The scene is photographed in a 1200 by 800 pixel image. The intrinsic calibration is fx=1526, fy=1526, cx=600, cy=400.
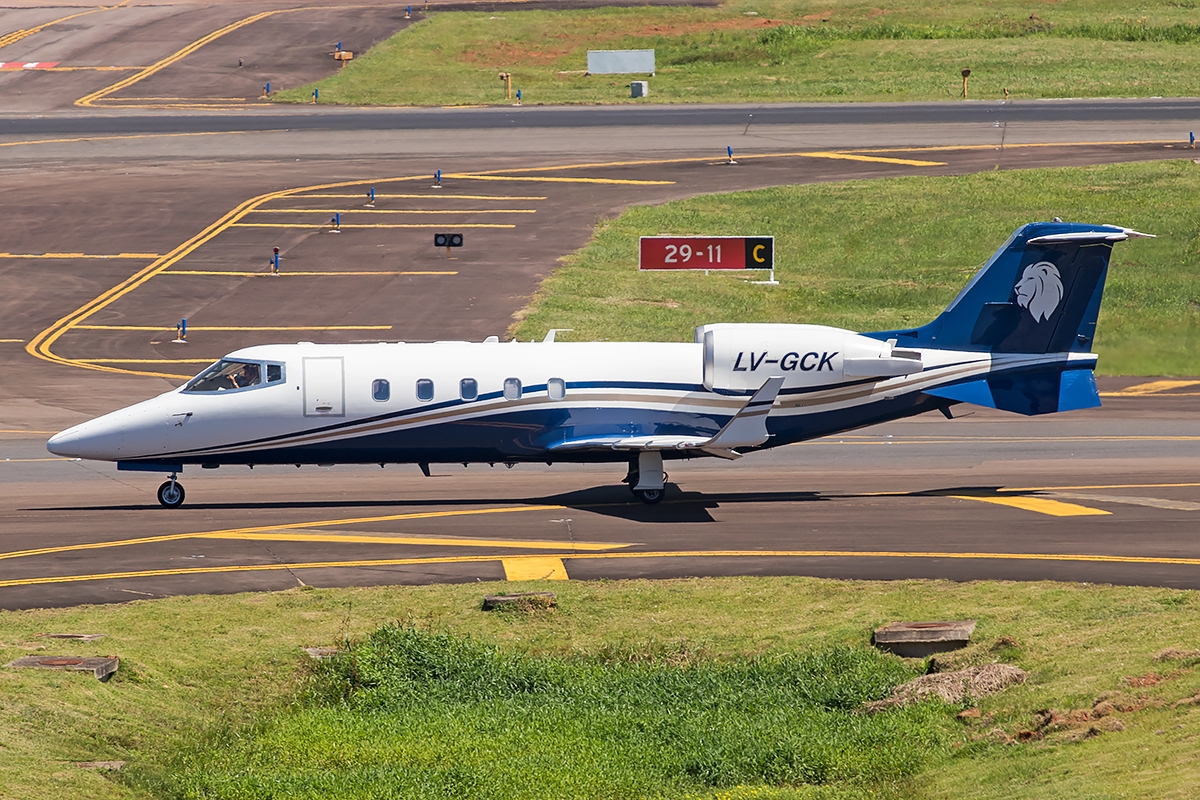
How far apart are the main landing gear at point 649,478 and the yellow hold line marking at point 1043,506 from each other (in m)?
6.79

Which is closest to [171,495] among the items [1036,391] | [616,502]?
[616,502]

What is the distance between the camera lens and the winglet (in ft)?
108

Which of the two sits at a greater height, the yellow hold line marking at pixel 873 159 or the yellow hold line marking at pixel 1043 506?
the yellow hold line marking at pixel 873 159

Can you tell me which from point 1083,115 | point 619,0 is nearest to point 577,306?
point 1083,115

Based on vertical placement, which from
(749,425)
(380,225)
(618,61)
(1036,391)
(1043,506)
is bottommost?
(1043,506)

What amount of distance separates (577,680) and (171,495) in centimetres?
1506

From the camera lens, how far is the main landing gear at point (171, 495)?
3472 centimetres

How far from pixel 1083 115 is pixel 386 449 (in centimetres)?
6339

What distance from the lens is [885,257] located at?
206 ft

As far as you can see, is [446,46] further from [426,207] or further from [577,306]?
[577,306]

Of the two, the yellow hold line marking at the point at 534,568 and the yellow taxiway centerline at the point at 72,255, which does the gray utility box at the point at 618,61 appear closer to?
the yellow taxiway centerline at the point at 72,255

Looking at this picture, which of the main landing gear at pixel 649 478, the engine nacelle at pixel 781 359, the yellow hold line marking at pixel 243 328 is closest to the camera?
the engine nacelle at pixel 781 359

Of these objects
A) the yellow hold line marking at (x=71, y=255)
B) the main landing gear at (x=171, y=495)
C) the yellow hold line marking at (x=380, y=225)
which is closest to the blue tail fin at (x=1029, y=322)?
the main landing gear at (x=171, y=495)

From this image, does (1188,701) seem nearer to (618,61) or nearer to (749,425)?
(749,425)
